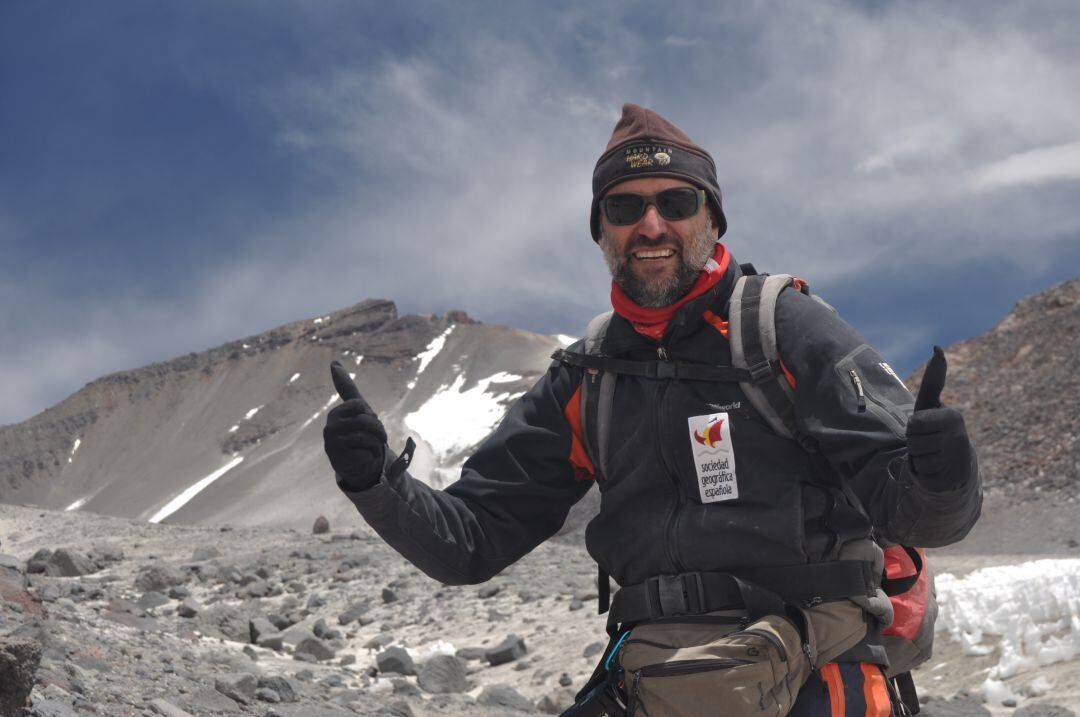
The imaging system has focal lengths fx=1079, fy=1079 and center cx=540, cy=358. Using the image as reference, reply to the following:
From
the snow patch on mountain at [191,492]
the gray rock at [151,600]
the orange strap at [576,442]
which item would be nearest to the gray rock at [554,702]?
the gray rock at [151,600]

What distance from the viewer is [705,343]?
3432 millimetres

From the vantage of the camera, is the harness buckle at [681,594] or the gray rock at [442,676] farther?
the gray rock at [442,676]

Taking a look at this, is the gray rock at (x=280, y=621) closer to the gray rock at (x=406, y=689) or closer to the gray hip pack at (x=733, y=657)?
the gray rock at (x=406, y=689)

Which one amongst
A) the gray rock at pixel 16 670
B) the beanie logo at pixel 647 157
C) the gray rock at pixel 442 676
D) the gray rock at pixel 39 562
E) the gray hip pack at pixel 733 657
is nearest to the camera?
the gray hip pack at pixel 733 657

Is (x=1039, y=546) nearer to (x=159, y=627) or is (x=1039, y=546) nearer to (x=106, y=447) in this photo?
(x=159, y=627)

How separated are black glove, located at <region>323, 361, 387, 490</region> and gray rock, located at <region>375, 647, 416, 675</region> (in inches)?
293

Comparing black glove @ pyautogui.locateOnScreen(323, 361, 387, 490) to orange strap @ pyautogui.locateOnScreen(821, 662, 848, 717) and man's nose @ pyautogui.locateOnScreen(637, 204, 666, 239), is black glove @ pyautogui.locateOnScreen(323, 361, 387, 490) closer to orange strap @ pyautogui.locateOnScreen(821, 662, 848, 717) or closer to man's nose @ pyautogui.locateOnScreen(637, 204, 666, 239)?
man's nose @ pyautogui.locateOnScreen(637, 204, 666, 239)

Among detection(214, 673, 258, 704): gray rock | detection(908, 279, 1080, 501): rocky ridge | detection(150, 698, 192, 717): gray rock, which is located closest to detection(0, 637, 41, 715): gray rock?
detection(150, 698, 192, 717): gray rock

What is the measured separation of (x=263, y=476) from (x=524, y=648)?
285ft

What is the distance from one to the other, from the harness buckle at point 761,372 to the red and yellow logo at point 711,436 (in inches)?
6.4

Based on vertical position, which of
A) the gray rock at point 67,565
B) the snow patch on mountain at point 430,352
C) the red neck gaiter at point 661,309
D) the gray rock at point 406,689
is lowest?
the gray rock at point 406,689

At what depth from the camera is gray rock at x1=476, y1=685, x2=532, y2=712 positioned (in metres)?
9.33

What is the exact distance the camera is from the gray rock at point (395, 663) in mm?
10344

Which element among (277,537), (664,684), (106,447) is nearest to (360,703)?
(664,684)
